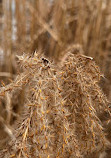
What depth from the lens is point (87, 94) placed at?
536mm

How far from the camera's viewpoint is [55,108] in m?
0.50

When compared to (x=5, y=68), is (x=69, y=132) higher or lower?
lower

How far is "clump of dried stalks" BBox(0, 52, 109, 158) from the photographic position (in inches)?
19.0

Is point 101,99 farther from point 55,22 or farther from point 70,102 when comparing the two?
point 55,22

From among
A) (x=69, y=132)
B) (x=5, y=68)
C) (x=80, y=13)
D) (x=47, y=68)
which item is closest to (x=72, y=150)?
(x=69, y=132)

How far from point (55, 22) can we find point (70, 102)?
139 cm

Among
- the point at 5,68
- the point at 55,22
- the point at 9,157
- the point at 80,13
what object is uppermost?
the point at 55,22

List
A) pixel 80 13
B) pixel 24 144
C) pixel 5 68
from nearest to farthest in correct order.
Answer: pixel 24 144 → pixel 80 13 → pixel 5 68

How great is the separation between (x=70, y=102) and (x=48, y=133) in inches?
3.7

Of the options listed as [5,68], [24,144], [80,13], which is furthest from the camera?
[5,68]

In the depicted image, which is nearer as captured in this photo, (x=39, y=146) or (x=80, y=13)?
(x=39, y=146)

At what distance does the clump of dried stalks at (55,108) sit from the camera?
1.58 feet

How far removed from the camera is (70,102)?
55 cm

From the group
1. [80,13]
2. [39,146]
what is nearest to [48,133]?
[39,146]
